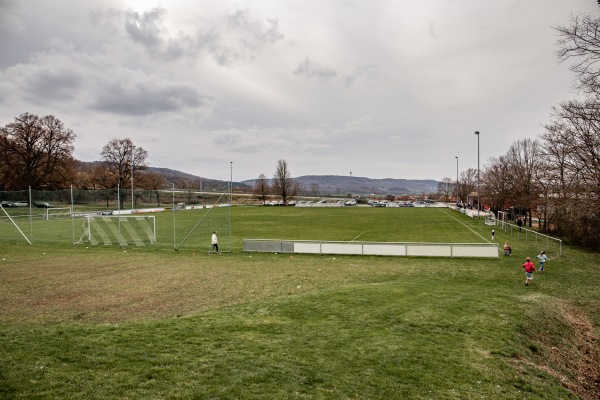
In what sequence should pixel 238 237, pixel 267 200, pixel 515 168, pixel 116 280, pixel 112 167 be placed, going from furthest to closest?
1. pixel 267 200
2. pixel 112 167
3. pixel 515 168
4. pixel 238 237
5. pixel 116 280

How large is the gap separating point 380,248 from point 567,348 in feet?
47.3

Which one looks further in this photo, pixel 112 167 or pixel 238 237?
pixel 112 167

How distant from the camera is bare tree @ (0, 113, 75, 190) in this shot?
202ft

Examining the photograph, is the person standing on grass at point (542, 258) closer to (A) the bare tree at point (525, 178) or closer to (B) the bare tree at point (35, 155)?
(A) the bare tree at point (525, 178)

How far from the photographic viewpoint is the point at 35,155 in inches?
2549

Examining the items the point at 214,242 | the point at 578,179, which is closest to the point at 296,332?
the point at 214,242

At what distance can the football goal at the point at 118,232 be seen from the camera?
30.5 meters

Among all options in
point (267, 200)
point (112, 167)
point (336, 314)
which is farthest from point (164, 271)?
point (267, 200)

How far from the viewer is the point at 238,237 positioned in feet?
116

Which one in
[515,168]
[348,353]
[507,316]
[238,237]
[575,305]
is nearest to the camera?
[348,353]

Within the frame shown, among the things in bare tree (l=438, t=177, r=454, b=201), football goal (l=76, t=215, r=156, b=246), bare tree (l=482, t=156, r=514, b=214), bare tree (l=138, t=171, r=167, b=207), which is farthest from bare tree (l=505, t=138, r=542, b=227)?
bare tree (l=438, t=177, r=454, b=201)

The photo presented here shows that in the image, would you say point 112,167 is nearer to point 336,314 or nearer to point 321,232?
point 321,232

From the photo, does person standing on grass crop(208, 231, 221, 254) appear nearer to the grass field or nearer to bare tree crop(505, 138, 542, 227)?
the grass field

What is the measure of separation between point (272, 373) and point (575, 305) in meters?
13.3
